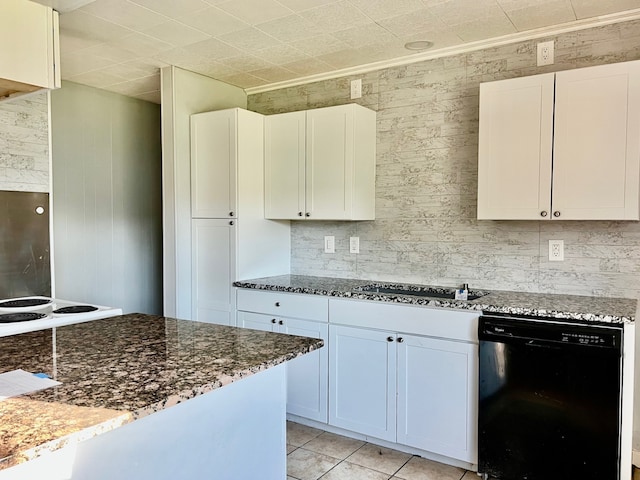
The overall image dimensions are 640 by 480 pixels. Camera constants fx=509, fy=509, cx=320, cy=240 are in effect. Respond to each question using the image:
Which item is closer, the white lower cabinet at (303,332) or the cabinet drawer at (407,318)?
the cabinet drawer at (407,318)

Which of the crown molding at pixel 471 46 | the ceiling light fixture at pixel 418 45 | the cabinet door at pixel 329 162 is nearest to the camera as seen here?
the crown molding at pixel 471 46

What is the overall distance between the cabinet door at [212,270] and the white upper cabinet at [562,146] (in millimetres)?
1673

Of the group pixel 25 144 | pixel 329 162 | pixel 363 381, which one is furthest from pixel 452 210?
pixel 25 144

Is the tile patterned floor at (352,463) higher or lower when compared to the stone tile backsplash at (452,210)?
lower

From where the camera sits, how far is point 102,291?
4195 millimetres

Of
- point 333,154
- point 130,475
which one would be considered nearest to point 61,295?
point 333,154

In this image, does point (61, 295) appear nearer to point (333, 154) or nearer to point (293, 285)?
point (293, 285)

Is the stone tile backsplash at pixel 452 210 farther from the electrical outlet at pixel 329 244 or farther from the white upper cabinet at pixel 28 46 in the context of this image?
the white upper cabinet at pixel 28 46

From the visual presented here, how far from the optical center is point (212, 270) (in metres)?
3.54

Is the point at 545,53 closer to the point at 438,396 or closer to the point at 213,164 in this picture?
the point at 438,396

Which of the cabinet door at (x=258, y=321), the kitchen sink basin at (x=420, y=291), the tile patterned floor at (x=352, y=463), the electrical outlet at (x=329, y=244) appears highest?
the electrical outlet at (x=329, y=244)

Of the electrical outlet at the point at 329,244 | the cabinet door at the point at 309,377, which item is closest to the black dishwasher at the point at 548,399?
the cabinet door at the point at 309,377

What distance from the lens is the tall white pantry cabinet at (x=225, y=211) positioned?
3414 millimetres

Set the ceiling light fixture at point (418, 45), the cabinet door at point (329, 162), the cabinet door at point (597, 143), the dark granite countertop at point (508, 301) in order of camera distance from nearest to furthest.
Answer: the dark granite countertop at point (508, 301), the cabinet door at point (597, 143), the ceiling light fixture at point (418, 45), the cabinet door at point (329, 162)
